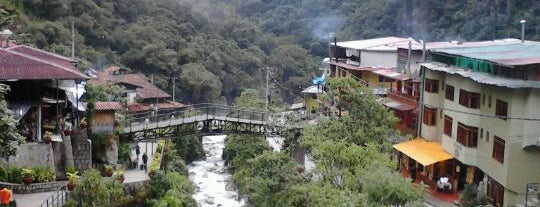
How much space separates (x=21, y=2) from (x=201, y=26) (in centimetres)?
2865

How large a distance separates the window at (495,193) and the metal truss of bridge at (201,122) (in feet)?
46.2

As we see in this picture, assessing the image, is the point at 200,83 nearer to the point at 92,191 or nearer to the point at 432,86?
the point at 432,86

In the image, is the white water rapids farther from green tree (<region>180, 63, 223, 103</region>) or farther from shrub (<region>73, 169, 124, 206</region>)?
shrub (<region>73, 169, 124, 206</region>)

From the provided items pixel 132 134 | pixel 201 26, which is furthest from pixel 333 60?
pixel 201 26

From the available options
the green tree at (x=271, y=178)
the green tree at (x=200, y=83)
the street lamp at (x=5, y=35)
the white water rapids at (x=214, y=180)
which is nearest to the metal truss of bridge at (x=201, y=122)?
the white water rapids at (x=214, y=180)

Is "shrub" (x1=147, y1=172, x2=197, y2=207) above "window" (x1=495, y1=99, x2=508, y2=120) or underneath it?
underneath

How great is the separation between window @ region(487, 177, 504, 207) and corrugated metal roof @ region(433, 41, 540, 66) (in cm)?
520

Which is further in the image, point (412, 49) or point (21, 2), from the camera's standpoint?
point (21, 2)

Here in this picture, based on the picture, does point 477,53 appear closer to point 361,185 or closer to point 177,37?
point 361,185

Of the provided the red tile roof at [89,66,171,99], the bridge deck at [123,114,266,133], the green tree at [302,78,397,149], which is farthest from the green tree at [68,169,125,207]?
the red tile roof at [89,66,171,99]

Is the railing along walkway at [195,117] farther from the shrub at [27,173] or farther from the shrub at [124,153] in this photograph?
the shrub at [27,173]

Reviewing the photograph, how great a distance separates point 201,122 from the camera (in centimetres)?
3828

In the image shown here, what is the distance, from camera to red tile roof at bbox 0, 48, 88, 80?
73.8ft

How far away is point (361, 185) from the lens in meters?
21.8
